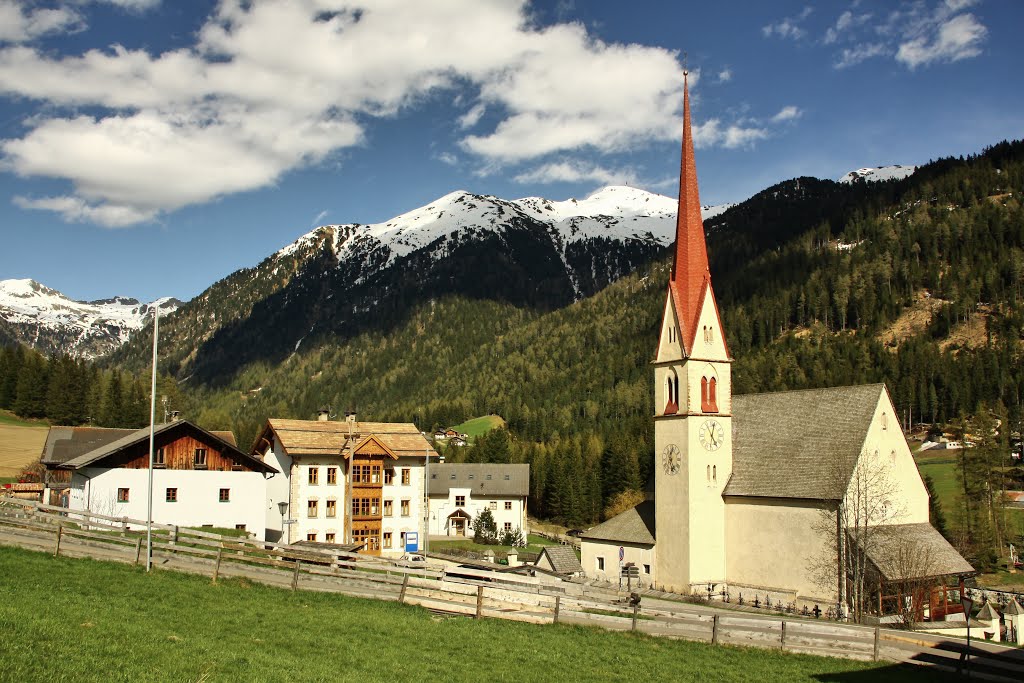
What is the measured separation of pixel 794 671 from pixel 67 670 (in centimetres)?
1823

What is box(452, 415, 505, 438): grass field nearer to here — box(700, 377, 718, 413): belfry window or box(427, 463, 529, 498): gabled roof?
box(427, 463, 529, 498): gabled roof

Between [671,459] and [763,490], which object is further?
[671,459]

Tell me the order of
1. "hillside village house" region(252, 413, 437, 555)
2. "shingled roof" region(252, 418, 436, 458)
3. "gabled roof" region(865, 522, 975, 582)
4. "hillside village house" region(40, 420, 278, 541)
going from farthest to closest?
1. "shingled roof" region(252, 418, 436, 458)
2. "hillside village house" region(252, 413, 437, 555)
3. "hillside village house" region(40, 420, 278, 541)
4. "gabled roof" region(865, 522, 975, 582)

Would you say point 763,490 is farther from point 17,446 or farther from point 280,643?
point 17,446

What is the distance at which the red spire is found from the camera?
45844 millimetres

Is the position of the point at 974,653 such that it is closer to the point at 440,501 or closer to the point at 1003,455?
the point at 1003,455

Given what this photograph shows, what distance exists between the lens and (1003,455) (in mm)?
78312

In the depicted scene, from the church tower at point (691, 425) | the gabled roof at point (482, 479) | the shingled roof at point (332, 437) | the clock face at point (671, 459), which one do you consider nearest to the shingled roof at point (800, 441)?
the church tower at point (691, 425)

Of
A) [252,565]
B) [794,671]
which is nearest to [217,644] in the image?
[252,565]

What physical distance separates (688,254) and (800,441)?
12.1 m

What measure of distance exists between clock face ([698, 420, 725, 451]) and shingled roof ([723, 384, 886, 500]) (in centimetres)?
173

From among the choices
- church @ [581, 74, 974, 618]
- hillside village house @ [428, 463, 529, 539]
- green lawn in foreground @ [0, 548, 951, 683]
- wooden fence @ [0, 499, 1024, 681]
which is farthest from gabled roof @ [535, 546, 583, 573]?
hillside village house @ [428, 463, 529, 539]

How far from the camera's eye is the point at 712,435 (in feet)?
149

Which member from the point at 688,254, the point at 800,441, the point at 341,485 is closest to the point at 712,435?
the point at 800,441
